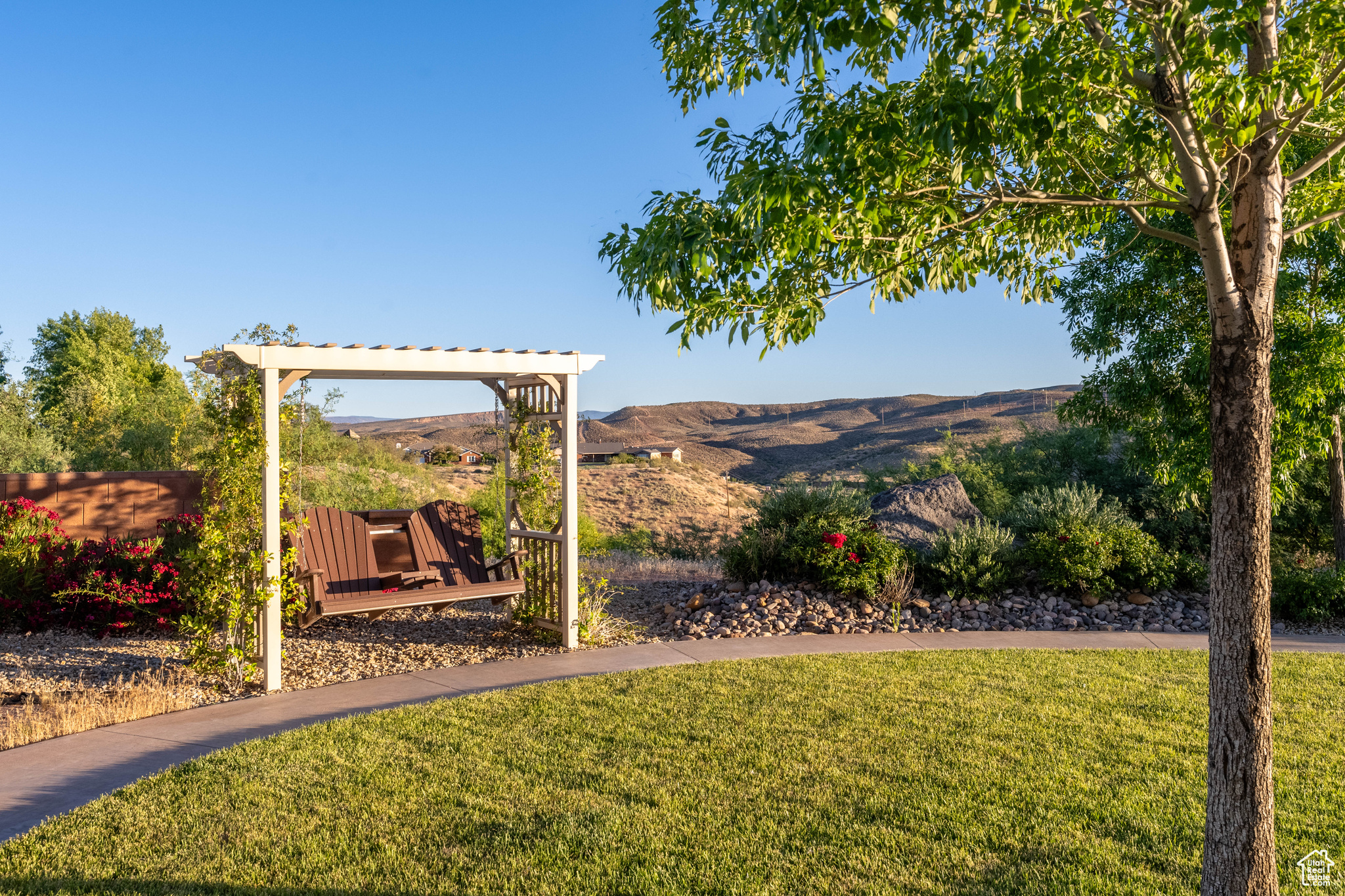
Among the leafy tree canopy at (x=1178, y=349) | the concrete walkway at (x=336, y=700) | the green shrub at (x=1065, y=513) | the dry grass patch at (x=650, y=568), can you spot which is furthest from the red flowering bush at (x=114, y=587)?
the leafy tree canopy at (x=1178, y=349)

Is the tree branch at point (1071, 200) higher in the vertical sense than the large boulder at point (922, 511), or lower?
higher

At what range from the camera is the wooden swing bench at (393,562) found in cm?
646

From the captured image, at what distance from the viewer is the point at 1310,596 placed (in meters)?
7.76

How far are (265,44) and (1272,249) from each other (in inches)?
395

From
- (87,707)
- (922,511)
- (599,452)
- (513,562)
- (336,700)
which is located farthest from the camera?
(599,452)

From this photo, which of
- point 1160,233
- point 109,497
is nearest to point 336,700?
point 109,497

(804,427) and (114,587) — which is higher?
(804,427)

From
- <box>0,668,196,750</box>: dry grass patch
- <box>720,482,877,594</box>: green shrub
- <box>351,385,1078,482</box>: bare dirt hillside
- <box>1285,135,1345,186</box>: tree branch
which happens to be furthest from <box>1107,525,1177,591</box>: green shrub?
<box>351,385,1078,482</box>: bare dirt hillside

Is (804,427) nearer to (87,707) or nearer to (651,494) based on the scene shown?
(651,494)

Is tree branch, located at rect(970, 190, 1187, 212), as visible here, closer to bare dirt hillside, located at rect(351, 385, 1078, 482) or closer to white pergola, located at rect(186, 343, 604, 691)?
white pergola, located at rect(186, 343, 604, 691)

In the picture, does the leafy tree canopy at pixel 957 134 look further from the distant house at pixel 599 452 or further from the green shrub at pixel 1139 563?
the distant house at pixel 599 452

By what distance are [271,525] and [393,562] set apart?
2018 millimetres

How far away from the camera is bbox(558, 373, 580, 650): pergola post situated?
6.96 meters

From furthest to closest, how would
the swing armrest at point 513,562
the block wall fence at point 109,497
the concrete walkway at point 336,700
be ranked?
the block wall fence at point 109,497 → the swing armrest at point 513,562 → the concrete walkway at point 336,700
